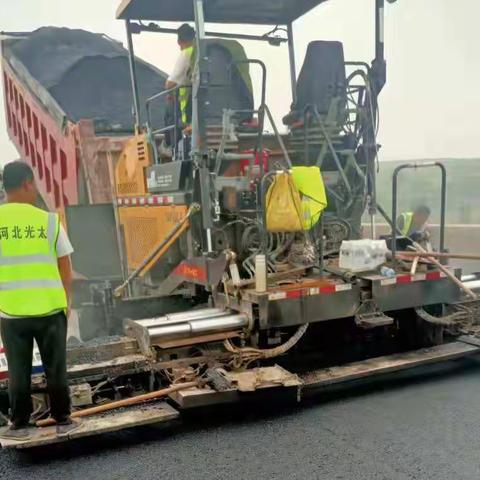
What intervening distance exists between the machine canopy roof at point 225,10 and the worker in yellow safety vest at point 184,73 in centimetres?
29

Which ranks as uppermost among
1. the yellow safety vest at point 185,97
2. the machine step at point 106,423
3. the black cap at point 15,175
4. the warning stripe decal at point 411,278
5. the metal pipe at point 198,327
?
the yellow safety vest at point 185,97

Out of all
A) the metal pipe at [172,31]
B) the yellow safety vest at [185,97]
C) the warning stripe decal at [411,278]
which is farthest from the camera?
the metal pipe at [172,31]

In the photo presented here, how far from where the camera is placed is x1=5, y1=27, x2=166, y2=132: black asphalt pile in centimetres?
687

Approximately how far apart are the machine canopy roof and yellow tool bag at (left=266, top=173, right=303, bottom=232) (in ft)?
5.02

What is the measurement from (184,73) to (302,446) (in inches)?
108

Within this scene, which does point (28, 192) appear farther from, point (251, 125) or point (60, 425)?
point (251, 125)

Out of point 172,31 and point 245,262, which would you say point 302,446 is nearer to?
point 245,262

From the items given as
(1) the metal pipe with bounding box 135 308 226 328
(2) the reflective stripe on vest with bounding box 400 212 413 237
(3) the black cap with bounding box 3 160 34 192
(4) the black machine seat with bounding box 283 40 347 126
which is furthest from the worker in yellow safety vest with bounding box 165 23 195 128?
(2) the reflective stripe on vest with bounding box 400 212 413 237

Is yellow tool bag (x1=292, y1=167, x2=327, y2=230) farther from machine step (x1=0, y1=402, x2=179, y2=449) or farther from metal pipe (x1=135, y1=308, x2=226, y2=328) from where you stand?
machine step (x1=0, y1=402, x2=179, y2=449)

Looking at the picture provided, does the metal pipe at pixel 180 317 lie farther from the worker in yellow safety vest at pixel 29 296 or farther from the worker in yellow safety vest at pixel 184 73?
the worker in yellow safety vest at pixel 184 73

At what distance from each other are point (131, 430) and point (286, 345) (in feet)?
3.46

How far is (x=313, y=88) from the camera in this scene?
16.0 ft

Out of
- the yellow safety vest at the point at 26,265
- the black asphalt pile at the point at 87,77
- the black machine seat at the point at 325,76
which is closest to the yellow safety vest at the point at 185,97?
the black machine seat at the point at 325,76

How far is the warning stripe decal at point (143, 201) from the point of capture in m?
4.48
